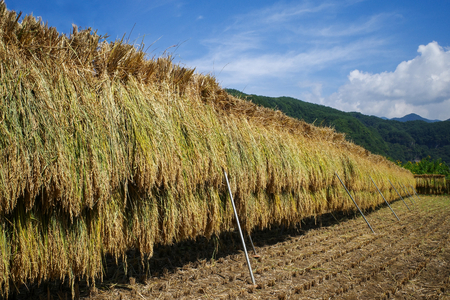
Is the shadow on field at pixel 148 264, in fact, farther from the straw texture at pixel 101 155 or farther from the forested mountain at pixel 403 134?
the forested mountain at pixel 403 134

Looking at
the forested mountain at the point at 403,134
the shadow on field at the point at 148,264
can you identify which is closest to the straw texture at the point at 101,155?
the shadow on field at the point at 148,264

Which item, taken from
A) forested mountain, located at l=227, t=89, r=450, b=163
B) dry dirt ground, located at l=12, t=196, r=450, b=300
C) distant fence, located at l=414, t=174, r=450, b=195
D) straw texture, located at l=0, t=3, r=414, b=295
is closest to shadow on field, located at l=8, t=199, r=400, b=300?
dry dirt ground, located at l=12, t=196, r=450, b=300

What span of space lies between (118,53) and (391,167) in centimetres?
1642

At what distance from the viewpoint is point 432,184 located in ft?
64.5

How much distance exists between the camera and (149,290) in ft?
9.44

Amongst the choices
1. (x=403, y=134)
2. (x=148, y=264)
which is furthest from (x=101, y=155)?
(x=403, y=134)

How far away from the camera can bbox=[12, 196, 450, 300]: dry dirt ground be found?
2879mm

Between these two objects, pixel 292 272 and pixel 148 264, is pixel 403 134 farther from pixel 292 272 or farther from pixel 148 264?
pixel 148 264

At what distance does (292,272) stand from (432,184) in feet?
72.7

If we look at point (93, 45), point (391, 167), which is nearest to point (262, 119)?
point (93, 45)

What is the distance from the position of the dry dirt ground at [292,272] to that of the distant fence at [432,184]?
57.1 feet

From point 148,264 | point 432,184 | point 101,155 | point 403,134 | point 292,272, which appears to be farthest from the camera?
point 403,134

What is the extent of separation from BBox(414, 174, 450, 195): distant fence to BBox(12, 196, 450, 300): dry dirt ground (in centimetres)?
1741

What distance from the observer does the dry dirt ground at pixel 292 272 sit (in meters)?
2.88
